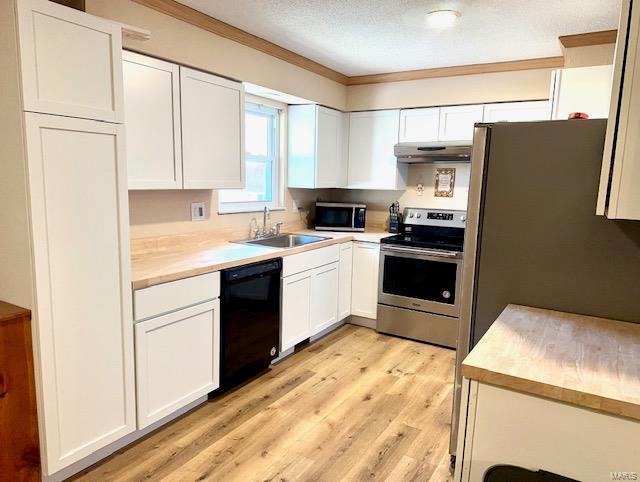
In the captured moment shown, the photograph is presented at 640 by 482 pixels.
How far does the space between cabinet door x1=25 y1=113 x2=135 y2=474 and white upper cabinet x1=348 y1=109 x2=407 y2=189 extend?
2.75 metres

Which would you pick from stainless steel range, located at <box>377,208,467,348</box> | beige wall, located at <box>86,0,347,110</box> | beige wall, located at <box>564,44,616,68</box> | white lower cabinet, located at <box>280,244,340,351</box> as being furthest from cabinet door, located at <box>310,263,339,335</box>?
beige wall, located at <box>564,44,616,68</box>

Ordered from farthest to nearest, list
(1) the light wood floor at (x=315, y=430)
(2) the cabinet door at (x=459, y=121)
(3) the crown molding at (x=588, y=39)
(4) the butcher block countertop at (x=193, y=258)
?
(2) the cabinet door at (x=459, y=121) < (3) the crown molding at (x=588, y=39) < (4) the butcher block countertop at (x=193, y=258) < (1) the light wood floor at (x=315, y=430)

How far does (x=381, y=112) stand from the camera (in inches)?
168

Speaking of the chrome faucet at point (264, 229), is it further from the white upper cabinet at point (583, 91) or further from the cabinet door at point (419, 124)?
the white upper cabinet at point (583, 91)

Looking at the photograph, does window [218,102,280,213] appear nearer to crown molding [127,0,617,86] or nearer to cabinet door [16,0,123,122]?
crown molding [127,0,617,86]

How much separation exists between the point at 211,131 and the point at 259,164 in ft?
3.51

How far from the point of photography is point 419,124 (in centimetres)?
410

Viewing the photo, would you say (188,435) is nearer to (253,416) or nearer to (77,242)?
(253,416)

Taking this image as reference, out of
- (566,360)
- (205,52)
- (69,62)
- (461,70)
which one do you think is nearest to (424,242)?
(461,70)

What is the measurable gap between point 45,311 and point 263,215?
2.22 meters

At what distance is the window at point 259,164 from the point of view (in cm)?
371

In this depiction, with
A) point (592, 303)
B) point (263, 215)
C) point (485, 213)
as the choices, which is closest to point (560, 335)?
point (592, 303)

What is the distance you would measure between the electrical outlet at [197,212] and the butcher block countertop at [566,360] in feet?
7.32

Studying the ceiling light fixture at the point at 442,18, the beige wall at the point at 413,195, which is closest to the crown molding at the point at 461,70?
the beige wall at the point at 413,195
